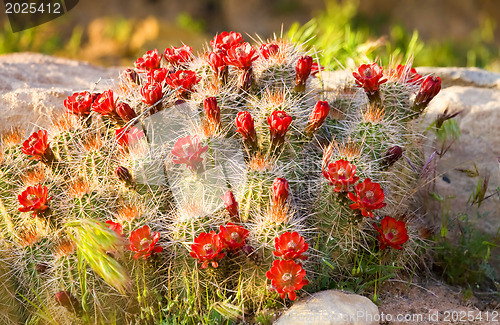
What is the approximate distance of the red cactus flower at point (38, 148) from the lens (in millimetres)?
2730

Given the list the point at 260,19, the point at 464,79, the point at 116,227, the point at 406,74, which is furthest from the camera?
the point at 260,19

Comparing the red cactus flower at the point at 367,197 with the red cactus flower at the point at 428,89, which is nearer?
the red cactus flower at the point at 367,197

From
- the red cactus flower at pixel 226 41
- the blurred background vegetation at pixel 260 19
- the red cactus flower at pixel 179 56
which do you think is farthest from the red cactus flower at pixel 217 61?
the blurred background vegetation at pixel 260 19

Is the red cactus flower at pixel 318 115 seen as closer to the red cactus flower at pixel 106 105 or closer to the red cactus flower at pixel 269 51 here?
the red cactus flower at pixel 269 51

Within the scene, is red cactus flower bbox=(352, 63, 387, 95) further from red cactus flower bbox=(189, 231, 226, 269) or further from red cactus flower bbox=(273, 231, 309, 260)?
red cactus flower bbox=(189, 231, 226, 269)

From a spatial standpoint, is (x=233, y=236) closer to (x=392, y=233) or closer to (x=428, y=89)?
(x=392, y=233)

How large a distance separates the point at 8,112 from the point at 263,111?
1.87m

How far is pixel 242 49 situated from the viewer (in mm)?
2867

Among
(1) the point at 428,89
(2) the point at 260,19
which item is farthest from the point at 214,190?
(2) the point at 260,19

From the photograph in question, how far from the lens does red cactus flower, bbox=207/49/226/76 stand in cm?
290

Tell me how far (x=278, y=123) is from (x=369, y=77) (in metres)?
0.66

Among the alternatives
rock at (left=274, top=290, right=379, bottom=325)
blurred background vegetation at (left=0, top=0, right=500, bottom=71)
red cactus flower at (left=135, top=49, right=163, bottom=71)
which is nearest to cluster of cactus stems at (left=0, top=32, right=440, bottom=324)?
rock at (left=274, top=290, right=379, bottom=325)

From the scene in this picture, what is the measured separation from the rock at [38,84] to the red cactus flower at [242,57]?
0.85 metres

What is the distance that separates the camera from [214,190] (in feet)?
8.70
